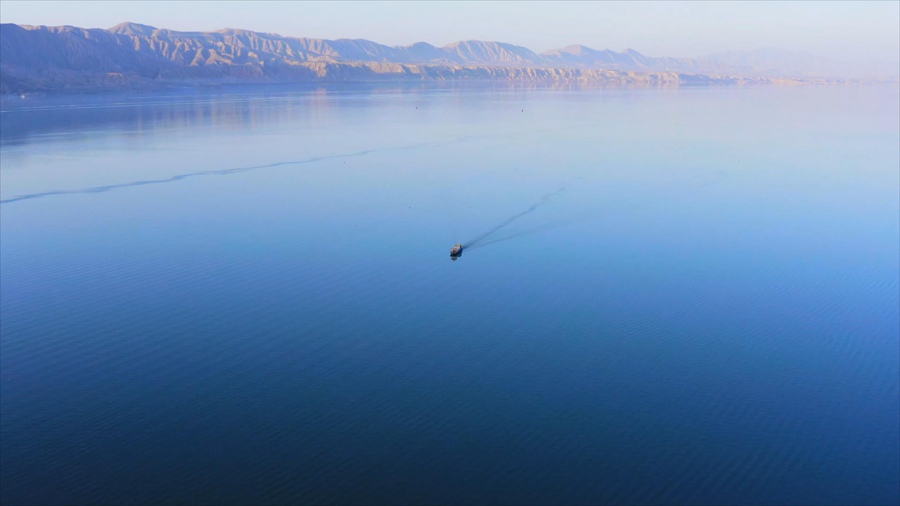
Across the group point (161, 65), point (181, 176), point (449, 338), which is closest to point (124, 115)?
point (181, 176)

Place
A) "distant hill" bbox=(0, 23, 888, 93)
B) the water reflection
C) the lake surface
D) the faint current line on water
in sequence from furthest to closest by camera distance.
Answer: "distant hill" bbox=(0, 23, 888, 93) → the water reflection → the faint current line on water → the lake surface

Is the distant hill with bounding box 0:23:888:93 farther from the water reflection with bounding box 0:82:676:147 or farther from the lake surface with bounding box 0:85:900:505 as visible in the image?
the lake surface with bounding box 0:85:900:505

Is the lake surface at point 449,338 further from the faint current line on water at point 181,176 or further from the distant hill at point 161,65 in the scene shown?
the distant hill at point 161,65

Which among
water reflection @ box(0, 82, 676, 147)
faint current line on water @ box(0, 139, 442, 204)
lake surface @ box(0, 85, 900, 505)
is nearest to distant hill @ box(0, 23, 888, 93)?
Result: water reflection @ box(0, 82, 676, 147)

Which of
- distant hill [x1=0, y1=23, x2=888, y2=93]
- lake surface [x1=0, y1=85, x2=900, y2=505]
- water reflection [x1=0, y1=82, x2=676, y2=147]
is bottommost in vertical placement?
lake surface [x1=0, y1=85, x2=900, y2=505]

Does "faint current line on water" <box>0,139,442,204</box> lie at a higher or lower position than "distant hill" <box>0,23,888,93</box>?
lower

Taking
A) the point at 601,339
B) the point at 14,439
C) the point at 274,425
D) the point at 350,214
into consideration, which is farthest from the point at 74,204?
the point at 601,339

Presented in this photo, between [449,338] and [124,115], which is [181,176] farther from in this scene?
[124,115]

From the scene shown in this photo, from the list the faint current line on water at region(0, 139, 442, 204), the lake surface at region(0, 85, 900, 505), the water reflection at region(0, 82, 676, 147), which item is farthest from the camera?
the water reflection at region(0, 82, 676, 147)
